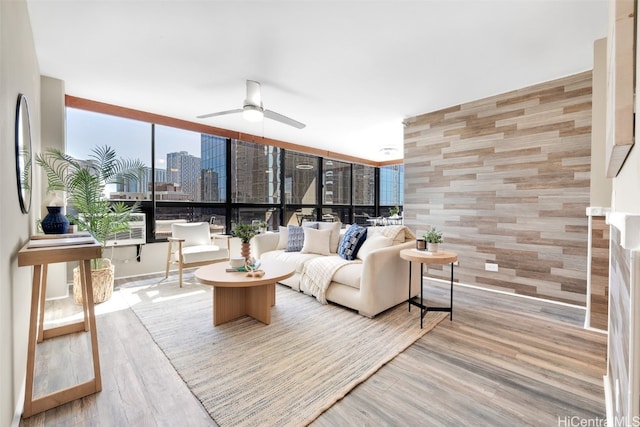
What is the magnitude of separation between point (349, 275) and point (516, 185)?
2459 millimetres

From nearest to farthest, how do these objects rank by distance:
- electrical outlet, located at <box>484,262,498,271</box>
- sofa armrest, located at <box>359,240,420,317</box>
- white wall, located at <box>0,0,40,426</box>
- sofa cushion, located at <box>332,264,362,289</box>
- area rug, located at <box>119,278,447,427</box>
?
white wall, located at <box>0,0,40,426</box> → area rug, located at <box>119,278,447,427</box> → sofa armrest, located at <box>359,240,420,317</box> → sofa cushion, located at <box>332,264,362,289</box> → electrical outlet, located at <box>484,262,498,271</box>

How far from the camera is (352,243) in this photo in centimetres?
340

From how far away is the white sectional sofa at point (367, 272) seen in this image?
2.73 metres

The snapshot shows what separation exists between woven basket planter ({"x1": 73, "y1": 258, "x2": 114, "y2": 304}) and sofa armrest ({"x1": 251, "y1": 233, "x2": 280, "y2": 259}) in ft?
5.61

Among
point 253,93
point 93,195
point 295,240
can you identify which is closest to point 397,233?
point 295,240

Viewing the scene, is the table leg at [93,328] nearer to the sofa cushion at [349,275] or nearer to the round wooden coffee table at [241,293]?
the round wooden coffee table at [241,293]

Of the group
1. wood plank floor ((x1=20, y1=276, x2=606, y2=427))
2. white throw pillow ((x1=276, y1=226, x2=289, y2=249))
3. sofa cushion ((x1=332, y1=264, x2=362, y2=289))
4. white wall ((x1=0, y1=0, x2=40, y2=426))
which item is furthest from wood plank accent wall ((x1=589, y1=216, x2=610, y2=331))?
white wall ((x1=0, y1=0, x2=40, y2=426))

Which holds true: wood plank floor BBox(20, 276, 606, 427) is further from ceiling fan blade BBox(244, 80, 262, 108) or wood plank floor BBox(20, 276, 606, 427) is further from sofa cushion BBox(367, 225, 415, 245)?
ceiling fan blade BBox(244, 80, 262, 108)

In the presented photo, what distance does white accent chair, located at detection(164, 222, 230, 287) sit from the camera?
3.81 metres

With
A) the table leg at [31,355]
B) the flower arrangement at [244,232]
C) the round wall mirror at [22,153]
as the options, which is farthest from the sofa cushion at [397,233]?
the round wall mirror at [22,153]

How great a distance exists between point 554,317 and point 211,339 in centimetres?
331

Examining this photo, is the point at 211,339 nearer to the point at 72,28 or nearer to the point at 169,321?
the point at 169,321

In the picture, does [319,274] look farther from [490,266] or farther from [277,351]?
[490,266]

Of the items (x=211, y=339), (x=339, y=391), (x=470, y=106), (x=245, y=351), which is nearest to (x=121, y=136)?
(x=211, y=339)
